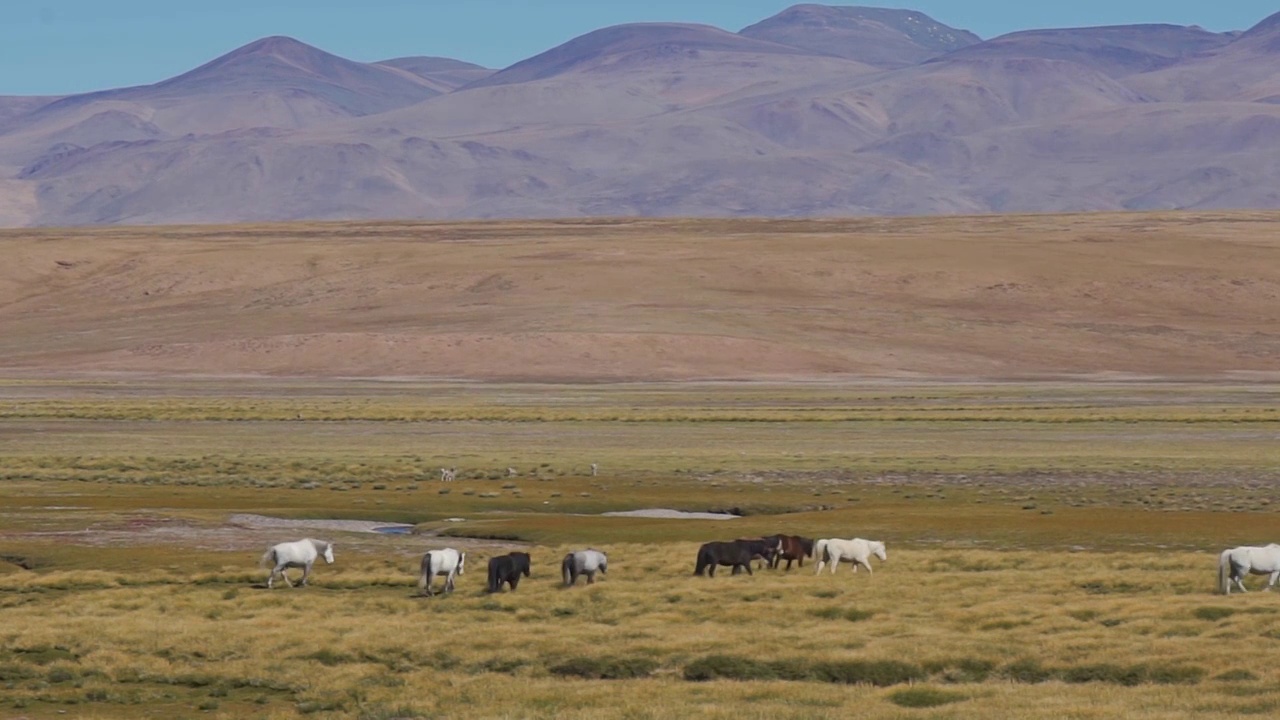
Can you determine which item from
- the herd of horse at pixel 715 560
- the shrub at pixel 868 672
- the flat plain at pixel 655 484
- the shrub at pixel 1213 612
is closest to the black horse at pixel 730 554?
the herd of horse at pixel 715 560

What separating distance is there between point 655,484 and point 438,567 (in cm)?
2477

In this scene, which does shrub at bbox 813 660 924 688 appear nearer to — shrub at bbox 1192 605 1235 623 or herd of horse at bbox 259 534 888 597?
shrub at bbox 1192 605 1235 623

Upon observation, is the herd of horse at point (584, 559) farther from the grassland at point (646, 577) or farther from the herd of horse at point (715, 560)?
the grassland at point (646, 577)

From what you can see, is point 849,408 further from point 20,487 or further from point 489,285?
point 489,285

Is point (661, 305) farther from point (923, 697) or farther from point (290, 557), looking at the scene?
point (923, 697)

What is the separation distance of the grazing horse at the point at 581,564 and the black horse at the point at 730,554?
6.15 ft

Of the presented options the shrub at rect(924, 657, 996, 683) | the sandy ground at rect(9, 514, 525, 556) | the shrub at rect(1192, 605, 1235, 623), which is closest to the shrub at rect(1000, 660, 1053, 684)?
the shrub at rect(924, 657, 996, 683)

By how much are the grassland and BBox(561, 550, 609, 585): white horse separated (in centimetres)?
55

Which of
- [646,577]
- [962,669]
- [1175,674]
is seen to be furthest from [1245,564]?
[646,577]

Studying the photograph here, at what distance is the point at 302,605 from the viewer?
29.3 m

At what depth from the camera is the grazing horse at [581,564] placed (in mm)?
30688

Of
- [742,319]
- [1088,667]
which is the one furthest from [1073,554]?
[742,319]

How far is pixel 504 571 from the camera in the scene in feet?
98.2

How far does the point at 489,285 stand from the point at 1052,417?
7976 cm
